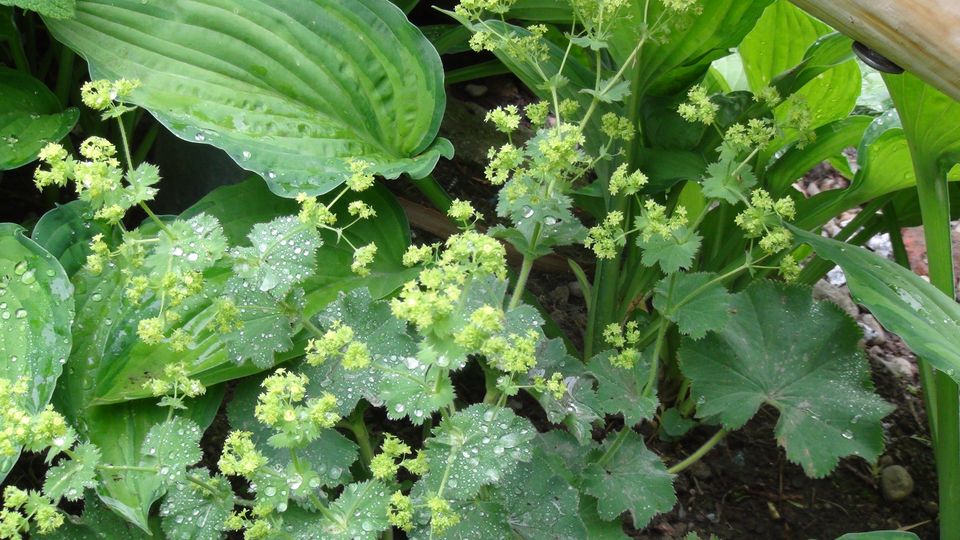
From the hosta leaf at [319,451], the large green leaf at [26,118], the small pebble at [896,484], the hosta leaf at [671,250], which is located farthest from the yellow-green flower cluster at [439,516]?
the small pebble at [896,484]

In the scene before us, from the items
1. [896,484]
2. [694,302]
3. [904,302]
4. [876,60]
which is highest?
[876,60]

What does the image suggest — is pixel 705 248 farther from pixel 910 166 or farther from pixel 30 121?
pixel 30 121

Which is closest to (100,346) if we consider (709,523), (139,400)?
(139,400)

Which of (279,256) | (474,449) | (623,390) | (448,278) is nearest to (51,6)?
(279,256)

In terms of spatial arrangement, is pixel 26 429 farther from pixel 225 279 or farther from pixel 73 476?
pixel 225 279

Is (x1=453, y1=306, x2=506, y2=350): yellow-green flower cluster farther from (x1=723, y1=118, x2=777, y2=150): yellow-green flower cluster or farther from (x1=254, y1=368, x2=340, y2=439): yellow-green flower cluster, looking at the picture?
(x1=723, y1=118, x2=777, y2=150): yellow-green flower cluster

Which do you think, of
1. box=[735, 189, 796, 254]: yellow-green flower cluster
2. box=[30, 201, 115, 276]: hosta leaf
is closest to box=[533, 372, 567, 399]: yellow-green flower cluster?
box=[735, 189, 796, 254]: yellow-green flower cluster
